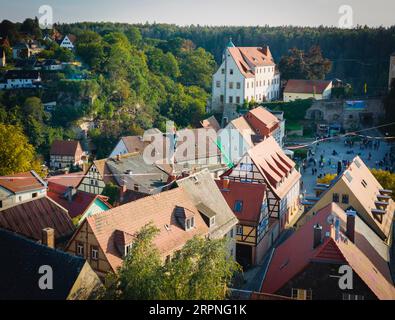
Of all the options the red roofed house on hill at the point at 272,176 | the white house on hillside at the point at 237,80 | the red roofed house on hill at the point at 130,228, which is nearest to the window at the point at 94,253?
the red roofed house on hill at the point at 130,228

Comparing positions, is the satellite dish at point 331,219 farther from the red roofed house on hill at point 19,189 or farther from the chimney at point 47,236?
the red roofed house on hill at point 19,189

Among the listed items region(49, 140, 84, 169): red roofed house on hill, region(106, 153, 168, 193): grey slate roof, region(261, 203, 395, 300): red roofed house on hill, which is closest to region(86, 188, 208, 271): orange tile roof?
region(261, 203, 395, 300): red roofed house on hill

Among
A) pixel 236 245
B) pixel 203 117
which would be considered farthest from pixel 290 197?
pixel 203 117

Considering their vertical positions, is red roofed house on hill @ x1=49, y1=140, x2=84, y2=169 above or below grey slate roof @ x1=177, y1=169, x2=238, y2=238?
below

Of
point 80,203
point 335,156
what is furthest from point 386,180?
point 335,156

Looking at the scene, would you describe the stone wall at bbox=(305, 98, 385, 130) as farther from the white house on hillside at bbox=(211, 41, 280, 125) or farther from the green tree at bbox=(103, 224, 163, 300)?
the green tree at bbox=(103, 224, 163, 300)

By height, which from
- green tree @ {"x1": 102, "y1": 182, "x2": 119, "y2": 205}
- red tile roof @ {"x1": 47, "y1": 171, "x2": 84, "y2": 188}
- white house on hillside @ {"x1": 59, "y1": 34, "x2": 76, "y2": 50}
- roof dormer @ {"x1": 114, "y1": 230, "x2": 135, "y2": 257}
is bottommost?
red tile roof @ {"x1": 47, "y1": 171, "x2": 84, "y2": 188}
